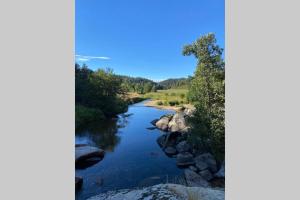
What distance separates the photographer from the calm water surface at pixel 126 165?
6.57 metres

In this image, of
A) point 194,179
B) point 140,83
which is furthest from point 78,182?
point 140,83

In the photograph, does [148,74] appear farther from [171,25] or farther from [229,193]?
[229,193]

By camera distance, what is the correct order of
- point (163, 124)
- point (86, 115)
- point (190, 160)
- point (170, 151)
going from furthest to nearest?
point (86, 115) → point (163, 124) → point (170, 151) → point (190, 160)

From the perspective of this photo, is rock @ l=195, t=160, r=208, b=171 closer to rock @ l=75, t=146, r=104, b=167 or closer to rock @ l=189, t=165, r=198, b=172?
rock @ l=189, t=165, r=198, b=172

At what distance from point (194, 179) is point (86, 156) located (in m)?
4.16

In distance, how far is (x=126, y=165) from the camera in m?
7.99

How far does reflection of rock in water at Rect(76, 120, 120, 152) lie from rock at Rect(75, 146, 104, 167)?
1.10 metres

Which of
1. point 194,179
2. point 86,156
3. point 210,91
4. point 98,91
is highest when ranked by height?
point 98,91

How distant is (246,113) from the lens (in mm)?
1613

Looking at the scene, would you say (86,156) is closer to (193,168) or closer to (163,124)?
(193,168)

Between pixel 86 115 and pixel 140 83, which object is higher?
pixel 140 83

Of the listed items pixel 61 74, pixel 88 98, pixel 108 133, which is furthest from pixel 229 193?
pixel 88 98

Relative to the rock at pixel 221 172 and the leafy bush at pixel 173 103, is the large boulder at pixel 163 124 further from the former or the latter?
the rock at pixel 221 172

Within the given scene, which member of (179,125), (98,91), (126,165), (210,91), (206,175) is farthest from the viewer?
(98,91)
